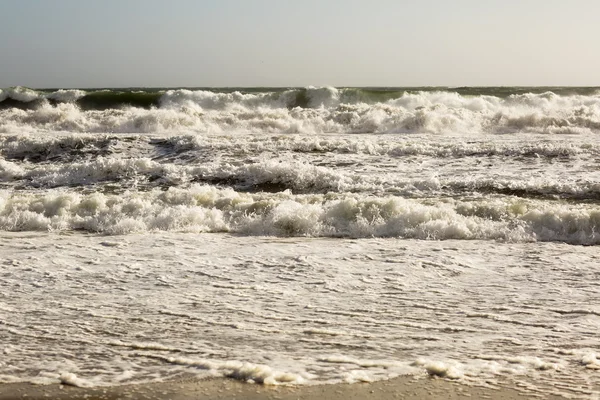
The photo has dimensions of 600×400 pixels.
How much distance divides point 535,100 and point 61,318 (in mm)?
23823

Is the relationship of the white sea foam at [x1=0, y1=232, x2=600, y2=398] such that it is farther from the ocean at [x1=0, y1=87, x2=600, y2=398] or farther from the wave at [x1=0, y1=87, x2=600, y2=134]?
the wave at [x1=0, y1=87, x2=600, y2=134]

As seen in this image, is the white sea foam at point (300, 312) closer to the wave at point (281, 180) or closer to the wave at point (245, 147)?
the wave at point (281, 180)

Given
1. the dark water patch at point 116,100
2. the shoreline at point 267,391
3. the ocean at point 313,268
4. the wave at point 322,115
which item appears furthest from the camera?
the dark water patch at point 116,100

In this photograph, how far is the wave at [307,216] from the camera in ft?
23.1

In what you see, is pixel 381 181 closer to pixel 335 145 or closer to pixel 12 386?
pixel 335 145

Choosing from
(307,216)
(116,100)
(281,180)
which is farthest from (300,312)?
(116,100)

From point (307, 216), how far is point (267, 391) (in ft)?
13.8

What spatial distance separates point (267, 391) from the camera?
11.2 feet

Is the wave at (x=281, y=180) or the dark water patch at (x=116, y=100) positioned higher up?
the dark water patch at (x=116, y=100)

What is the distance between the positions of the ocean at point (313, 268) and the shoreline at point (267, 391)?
77mm

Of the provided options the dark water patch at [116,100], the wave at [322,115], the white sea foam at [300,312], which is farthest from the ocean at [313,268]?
the dark water patch at [116,100]

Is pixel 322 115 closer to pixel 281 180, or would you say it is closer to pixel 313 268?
pixel 281 180

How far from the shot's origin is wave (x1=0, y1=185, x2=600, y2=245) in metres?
7.04

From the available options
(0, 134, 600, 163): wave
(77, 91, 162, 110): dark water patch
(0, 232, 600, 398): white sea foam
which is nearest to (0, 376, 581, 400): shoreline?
(0, 232, 600, 398): white sea foam
